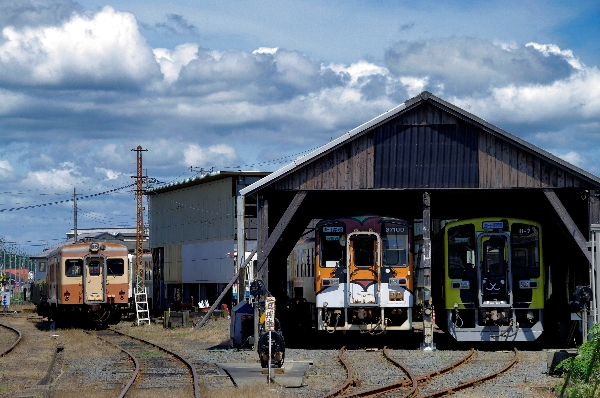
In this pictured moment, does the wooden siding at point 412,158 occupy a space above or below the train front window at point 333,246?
above

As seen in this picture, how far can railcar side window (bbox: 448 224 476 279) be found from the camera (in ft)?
77.3

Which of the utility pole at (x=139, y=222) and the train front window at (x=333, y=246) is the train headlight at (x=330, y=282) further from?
the utility pole at (x=139, y=222)

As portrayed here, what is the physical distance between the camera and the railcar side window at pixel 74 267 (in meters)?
33.7

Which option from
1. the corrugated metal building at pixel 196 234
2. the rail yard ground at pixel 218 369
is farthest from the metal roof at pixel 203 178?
the rail yard ground at pixel 218 369

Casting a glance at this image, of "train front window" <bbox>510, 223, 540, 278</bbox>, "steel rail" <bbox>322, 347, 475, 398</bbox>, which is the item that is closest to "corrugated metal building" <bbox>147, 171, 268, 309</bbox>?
"train front window" <bbox>510, 223, 540, 278</bbox>

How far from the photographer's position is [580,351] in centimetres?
1264

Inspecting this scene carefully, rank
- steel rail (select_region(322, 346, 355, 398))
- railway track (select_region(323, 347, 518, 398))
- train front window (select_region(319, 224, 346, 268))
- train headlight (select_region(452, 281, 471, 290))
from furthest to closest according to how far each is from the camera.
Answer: train front window (select_region(319, 224, 346, 268))
train headlight (select_region(452, 281, 471, 290))
railway track (select_region(323, 347, 518, 398))
steel rail (select_region(322, 346, 355, 398))

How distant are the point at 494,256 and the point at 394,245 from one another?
94.6 inches

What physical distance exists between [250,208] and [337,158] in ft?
81.9

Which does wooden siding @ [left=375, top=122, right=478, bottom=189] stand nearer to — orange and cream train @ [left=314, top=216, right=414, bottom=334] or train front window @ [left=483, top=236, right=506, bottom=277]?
orange and cream train @ [left=314, top=216, right=414, bottom=334]

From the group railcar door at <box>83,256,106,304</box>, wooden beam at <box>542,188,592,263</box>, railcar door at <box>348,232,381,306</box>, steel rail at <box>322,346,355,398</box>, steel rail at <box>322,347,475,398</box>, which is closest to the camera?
steel rail at <box>322,346,355,398</box>

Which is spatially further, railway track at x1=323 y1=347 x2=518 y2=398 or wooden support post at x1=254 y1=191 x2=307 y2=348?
wooden support post at x1=254 y1=191 x2=307 y2=348

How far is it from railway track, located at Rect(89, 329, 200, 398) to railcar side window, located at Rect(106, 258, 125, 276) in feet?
23.4

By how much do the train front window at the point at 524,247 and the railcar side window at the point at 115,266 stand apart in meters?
15.8
